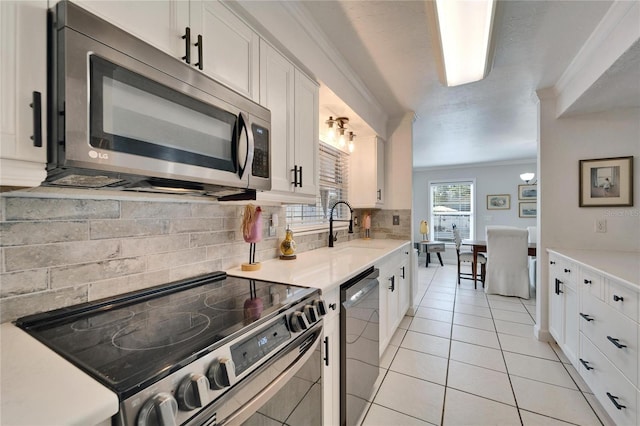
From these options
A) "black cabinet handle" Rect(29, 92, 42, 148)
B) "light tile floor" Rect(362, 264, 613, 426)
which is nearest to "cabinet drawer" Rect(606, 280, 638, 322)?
"light tile floor" Rect(362, 264, 613, 426)

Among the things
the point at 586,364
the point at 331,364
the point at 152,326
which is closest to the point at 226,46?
the point at 152,326

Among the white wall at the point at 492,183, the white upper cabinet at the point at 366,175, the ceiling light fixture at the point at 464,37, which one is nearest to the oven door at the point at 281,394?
the ceiling light fixture at the point at 464,37

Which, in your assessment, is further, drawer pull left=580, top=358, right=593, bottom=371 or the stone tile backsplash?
drawer pull left=580, top=358, right=593, bottom=371

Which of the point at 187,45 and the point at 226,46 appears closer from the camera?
the point at 187,45

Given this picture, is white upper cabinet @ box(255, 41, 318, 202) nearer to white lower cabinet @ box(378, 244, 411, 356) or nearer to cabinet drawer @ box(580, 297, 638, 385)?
white lower cabinet @ box(378, 244, 411, 356)

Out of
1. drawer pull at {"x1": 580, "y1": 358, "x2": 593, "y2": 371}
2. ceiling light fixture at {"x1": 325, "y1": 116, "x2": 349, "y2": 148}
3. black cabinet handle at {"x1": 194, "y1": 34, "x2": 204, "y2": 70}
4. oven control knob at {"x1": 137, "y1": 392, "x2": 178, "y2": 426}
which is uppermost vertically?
ceiling light fixture at {"x1": 325, "y1": 116, "x2": 349, "y2": 148}

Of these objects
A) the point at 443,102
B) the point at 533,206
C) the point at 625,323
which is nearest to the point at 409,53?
the point at 443,102

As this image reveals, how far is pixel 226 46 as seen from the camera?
124cm

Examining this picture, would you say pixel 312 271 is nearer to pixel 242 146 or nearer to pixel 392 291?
pixel 242 146

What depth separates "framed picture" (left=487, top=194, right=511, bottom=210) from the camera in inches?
250

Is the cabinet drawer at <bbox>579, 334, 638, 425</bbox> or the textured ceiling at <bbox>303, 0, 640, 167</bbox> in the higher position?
the textured ceiling at <bbox>303, 0, 640, 167</bbox>

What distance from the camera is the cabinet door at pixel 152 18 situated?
0.82 m

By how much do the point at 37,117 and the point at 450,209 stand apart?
7.52m

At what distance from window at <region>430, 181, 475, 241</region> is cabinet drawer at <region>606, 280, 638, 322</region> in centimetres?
555
